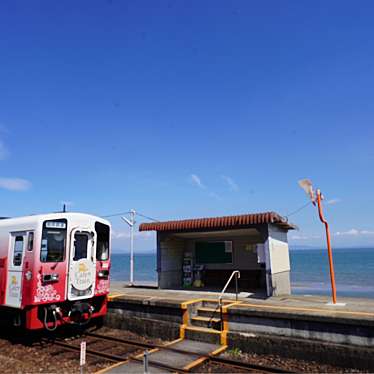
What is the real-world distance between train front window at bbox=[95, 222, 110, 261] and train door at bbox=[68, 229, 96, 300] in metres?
0.31

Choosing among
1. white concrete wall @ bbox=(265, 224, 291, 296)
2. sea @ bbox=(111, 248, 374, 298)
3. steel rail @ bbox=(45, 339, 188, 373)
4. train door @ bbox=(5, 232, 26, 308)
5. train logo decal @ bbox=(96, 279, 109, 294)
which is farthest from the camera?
sea @ bbox=(111, 248, 374, 298)

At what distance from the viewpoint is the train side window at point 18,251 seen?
835cm

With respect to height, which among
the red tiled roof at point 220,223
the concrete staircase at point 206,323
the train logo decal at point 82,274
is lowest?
the concrete staircase at point 206,323

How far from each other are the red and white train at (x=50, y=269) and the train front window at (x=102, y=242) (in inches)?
2.6

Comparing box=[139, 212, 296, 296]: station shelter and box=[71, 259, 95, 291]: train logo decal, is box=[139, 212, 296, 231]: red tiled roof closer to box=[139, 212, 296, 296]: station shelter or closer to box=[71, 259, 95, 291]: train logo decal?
box=[139, 212, 296, 296]: station shelter

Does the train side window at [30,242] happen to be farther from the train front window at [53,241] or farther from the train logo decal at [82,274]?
the train logo decal at [82,274]

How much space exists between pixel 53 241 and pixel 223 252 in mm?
8044

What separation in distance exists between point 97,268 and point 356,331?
6547mm

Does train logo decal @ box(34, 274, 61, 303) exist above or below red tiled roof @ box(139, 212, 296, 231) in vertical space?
below

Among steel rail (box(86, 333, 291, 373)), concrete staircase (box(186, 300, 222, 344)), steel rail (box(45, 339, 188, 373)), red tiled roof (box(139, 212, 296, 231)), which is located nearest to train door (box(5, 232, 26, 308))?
steel rail (box(45, 339, 188, 373))

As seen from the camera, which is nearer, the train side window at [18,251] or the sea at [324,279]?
the train side window at [18,251]

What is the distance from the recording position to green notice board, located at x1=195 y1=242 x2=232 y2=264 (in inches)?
563

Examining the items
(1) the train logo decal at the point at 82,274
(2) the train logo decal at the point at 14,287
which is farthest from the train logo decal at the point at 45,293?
(2) the train logo decal at the point at 14,287

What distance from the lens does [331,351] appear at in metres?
6.48
